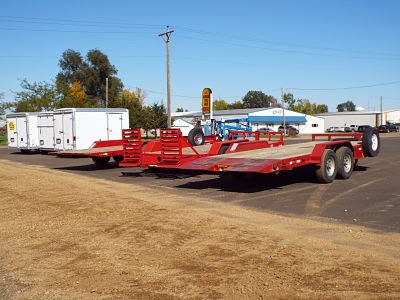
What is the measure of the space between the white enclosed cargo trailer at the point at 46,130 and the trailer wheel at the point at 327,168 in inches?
731

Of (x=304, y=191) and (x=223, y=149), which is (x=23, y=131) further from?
(x=304, y=191)

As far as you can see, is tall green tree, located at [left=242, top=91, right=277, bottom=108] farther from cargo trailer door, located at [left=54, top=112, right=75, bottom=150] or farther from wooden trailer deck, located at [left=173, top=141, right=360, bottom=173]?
wooden trailer deck, located at [left=173, top=141, right=360, bottom=173]

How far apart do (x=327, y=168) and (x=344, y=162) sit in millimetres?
1067

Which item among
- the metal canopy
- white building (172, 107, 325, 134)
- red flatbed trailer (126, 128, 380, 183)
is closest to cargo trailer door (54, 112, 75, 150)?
red flatbed trailer (126, 128, 380, 183)

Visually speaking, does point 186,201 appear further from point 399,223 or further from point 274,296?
point 274,296

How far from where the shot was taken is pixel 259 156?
39.5ft

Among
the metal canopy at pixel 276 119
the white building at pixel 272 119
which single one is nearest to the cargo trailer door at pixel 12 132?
the white building at pixel 272 119

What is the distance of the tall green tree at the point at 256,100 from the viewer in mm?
159500

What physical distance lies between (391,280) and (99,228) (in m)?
4.52

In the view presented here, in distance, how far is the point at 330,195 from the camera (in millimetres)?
10547

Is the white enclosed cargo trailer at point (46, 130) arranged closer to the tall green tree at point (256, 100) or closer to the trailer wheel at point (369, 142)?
the trailer wheel at point (369, 142)

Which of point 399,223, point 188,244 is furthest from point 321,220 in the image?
point 188,244

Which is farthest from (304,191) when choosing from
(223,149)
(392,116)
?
(392,116)

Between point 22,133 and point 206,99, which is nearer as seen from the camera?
point 206,99
